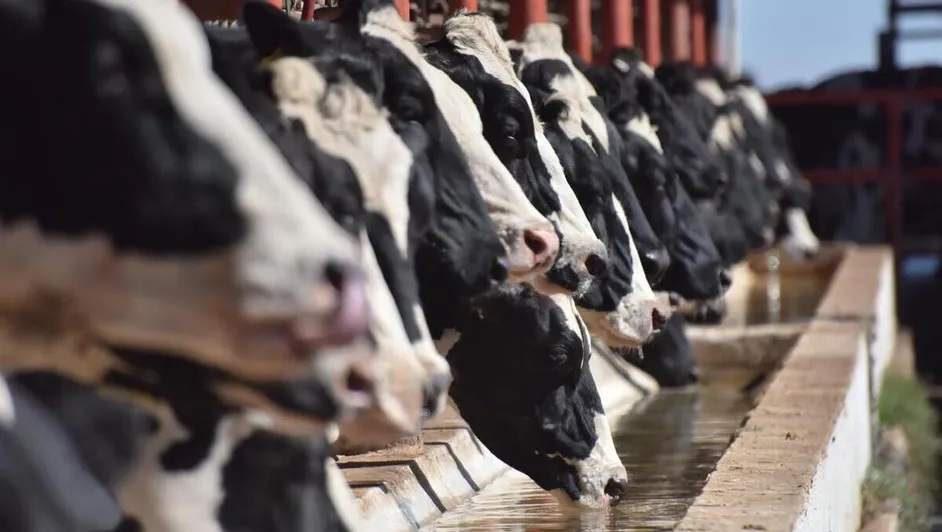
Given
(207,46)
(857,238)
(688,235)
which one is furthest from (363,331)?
(857,238)

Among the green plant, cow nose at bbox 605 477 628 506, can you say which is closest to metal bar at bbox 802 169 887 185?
the green plant

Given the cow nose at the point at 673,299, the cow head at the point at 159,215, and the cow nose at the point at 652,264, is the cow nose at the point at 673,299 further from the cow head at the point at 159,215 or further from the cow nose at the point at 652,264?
the cow head at the point at 159,215

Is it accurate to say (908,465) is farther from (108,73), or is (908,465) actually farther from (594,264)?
(108,73)

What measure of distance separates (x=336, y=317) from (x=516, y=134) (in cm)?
229

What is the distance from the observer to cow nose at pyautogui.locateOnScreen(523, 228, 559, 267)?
13.4ft

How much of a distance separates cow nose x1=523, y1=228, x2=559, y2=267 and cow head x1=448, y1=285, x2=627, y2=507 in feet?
3.57

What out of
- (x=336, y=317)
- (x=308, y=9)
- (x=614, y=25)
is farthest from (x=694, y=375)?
(x=336, y=317)

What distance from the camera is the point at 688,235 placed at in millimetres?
7500

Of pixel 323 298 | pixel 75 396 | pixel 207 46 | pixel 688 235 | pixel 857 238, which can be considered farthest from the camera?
pixel 857 238

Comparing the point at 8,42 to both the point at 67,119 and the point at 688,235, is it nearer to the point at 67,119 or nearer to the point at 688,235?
the point at 67,119

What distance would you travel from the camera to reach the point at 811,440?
6180 mm

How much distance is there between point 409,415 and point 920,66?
17184 mm

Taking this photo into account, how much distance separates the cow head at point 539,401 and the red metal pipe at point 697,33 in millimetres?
13366

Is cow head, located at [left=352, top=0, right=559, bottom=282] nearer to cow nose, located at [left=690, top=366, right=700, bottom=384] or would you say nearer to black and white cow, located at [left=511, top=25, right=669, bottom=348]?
black and white cow, located at [left=511, top=25, right=669, bottom=348]
